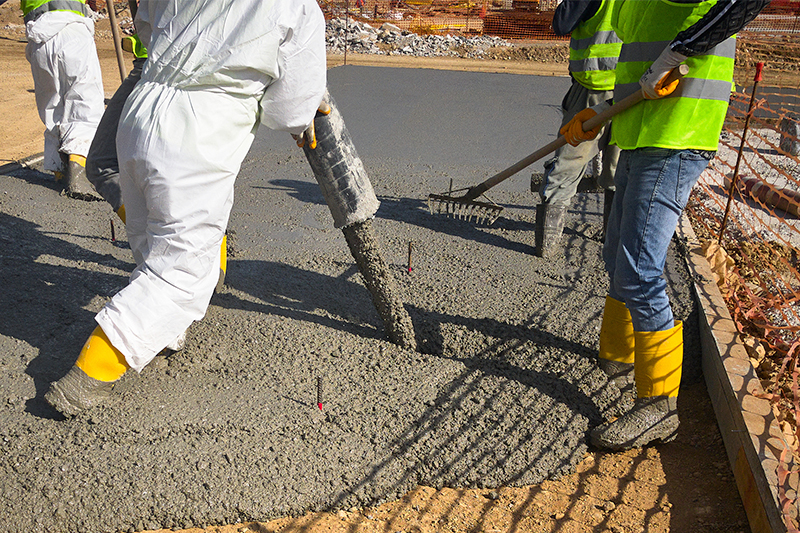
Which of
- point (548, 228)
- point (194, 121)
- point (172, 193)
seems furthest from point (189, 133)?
point (548, 228)

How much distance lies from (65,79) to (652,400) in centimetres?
477

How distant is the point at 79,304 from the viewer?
317 cm

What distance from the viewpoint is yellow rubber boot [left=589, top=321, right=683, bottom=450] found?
2.57m

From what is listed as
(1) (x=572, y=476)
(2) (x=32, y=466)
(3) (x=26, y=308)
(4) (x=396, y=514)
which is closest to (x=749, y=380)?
(1) (x=572, y=476)

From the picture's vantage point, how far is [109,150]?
3.07 m

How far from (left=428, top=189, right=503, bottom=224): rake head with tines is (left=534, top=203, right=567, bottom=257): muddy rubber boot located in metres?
0.30

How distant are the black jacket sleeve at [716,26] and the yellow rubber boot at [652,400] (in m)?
1.11

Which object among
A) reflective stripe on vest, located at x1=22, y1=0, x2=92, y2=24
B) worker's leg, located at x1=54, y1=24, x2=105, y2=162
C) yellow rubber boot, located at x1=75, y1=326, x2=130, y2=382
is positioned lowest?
yellow rubber boot, located at x1=75, y1=326, x2=130, y2=382

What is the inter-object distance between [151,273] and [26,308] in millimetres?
1270

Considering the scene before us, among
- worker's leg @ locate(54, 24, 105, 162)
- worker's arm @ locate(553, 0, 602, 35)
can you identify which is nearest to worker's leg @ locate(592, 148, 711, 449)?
worker's arm @ locate(553, 0, 602, 35)

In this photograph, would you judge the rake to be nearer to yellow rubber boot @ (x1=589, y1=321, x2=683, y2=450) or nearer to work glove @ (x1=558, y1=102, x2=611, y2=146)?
work glove @ (x1=558, y1=102, x2=611, y2=146)

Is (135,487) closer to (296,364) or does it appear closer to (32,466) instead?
(32,466)

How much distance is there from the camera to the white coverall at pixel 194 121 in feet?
6.98

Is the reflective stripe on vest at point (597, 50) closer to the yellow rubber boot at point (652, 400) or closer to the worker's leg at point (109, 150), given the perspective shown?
the yellow rubber boot at point (652, 400)
